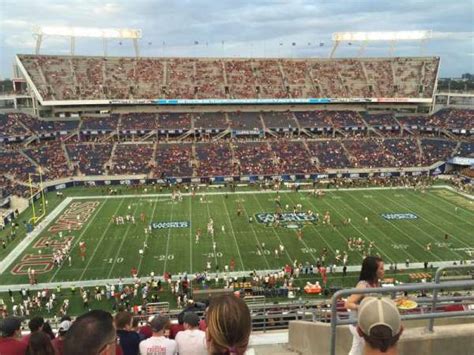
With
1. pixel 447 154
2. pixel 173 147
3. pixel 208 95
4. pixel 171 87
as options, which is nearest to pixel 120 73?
pixel 171 87

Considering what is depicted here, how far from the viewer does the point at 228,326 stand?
2.70 metres

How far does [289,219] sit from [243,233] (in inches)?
187

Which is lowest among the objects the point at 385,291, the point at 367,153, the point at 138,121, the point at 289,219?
the point at 289,219

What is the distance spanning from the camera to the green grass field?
2583 centimetres

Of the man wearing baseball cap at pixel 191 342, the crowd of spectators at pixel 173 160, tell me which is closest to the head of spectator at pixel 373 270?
the man wearing baseball cap at pixel 191 342

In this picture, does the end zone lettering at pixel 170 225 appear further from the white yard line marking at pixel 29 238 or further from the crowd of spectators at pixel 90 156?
the crowd of spectators at pixel 90 156

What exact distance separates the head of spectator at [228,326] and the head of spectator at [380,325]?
0.71 meters

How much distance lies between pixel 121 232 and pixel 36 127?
30.0 m

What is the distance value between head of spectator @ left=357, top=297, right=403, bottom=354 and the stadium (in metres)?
1.34

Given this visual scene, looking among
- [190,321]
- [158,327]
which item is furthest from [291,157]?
[190,321]

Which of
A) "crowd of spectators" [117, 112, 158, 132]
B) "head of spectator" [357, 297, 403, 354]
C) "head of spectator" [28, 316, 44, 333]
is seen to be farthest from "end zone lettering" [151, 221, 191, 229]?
"head of spectator" [357, 297, 403, 354]

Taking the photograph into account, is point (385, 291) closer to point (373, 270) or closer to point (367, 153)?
point (373, 270)

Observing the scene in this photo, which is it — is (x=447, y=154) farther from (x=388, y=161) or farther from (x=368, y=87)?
(x=368, y=87)

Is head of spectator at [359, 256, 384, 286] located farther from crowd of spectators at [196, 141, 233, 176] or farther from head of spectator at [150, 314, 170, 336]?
crowd of spectators at [196, 141, 233, 176]
